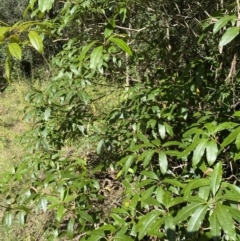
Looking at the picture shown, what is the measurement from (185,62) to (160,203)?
1.52m

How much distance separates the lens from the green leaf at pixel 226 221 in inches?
41.6

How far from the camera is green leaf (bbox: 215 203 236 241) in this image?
3.47 ft

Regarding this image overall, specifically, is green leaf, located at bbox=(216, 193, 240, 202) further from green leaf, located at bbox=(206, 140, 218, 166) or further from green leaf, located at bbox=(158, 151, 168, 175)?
green leaf, located at bbox=(158, 151, 168, 175)

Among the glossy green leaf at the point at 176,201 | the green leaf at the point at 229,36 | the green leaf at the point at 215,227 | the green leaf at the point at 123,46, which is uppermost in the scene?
the green leaf at the point at 123,46

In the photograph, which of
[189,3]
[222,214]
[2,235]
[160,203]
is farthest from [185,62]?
[2,235]

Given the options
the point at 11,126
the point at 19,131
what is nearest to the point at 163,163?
the point at 19,131

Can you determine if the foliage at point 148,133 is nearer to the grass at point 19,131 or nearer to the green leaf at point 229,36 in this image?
the green leaf at point 229,36

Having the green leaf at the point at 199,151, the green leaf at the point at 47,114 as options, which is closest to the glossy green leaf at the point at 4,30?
the green leaf at the point at 199,151

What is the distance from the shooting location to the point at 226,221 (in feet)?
3.51

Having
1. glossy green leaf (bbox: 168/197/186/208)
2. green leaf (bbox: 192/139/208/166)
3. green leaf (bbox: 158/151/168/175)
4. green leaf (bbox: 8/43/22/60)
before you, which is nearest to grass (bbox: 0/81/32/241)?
green leaf (bbox: 158/151/168/175)

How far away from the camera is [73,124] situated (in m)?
2.27

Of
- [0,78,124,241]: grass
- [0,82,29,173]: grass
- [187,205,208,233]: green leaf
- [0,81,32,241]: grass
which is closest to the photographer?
[187,205,208,233]: green leaf

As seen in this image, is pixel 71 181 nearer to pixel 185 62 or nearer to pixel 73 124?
pixel 73 124

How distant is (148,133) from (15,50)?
4.66ft
